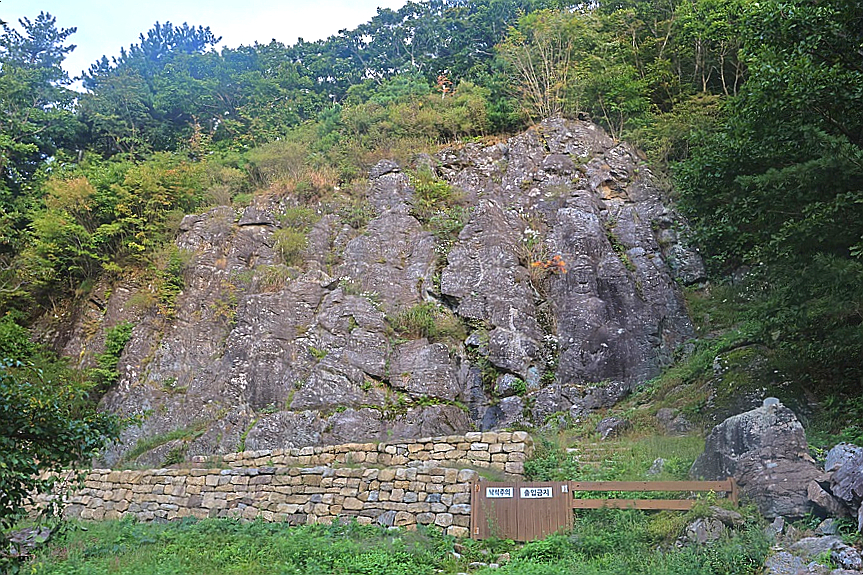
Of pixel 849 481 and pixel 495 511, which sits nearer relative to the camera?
pixel 849 481

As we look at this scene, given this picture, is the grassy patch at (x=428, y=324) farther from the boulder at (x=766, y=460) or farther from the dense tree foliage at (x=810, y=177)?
the boulder at (x=766, y=460)

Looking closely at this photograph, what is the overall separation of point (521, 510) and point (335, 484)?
3206mm

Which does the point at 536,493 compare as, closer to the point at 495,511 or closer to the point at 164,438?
the point at 495,511

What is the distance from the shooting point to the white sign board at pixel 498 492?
8812 millimetres

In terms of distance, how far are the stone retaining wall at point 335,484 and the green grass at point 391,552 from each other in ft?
1.59

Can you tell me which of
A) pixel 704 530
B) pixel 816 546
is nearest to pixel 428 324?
pixel 704 530

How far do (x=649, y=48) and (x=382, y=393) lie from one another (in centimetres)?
1511

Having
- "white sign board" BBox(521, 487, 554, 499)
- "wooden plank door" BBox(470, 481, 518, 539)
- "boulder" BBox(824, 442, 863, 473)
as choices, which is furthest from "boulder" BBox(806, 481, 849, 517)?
"wooden plank door" BBox(470, 481, 518, 539)

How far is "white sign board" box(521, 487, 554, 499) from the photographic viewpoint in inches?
336

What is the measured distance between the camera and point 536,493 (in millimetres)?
8602

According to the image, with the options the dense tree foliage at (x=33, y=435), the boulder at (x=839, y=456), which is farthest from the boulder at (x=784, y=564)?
the dense tree foliage at (x=33, y=435)

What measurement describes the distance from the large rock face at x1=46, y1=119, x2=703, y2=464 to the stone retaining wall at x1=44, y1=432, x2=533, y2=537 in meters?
1.91

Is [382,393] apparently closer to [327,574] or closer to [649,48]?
[327,574]

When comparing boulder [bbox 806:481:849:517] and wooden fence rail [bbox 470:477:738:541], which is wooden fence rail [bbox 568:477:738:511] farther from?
boulder [bbox 806:481:849:517]
